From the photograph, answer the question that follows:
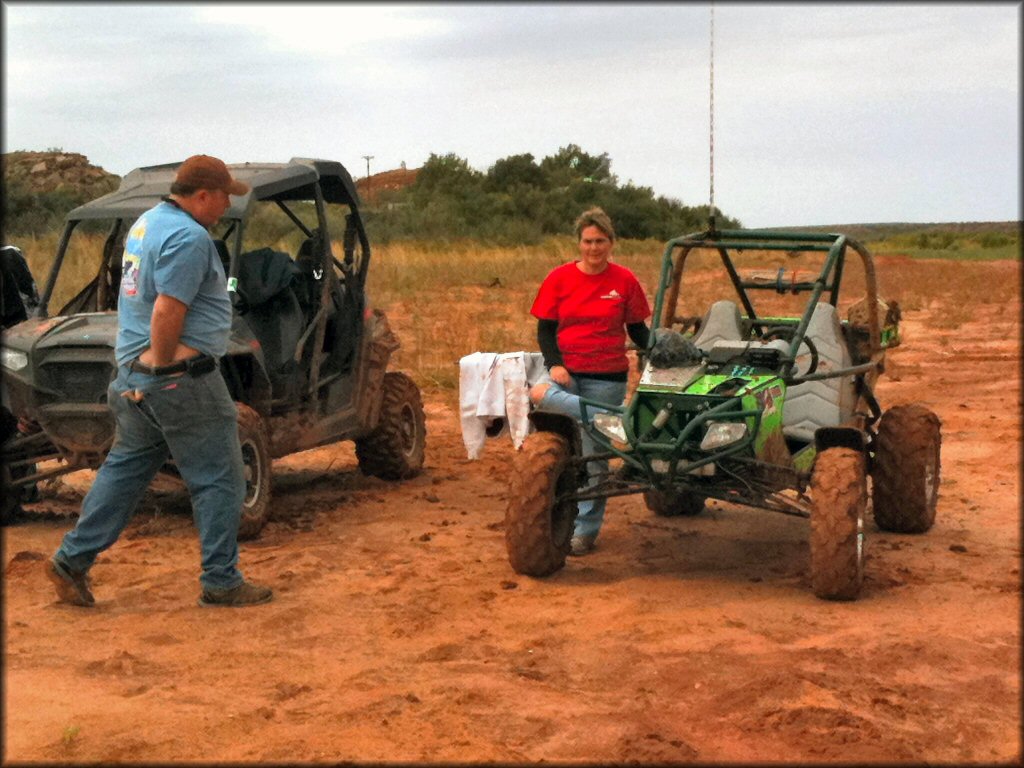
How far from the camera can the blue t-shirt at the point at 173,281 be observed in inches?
254

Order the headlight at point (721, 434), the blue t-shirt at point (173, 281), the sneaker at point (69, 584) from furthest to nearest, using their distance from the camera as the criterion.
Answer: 1. the headlight at point (721, 434)
2. the sneaker at point (69, 584)
3. the blue t-shirt at point (173, 281)

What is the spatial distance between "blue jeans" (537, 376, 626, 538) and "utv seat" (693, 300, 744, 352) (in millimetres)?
580

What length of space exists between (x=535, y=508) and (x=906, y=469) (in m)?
2.23

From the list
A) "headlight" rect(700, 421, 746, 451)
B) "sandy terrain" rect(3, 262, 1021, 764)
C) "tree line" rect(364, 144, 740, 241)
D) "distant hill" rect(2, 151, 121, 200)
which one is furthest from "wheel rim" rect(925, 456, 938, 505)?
"tree line" rect(364, 144, 740, 241)

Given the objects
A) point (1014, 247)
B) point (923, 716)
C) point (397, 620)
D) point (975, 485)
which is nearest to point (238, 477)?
point (397, 620)

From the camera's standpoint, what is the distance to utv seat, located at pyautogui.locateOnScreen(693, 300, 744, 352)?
834 cm

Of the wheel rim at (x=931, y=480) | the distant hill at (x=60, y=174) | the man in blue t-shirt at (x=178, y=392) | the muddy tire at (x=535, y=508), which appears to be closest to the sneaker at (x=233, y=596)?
the man in blue t-shirt at (x=178, y=392)

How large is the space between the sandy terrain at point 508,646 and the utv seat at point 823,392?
727 millimetres

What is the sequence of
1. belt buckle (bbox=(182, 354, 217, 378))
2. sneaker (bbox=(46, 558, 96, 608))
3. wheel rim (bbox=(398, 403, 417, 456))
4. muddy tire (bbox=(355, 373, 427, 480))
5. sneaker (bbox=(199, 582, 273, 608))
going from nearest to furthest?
belt buckle (bbox=(182, 354, 217, 378))
sneaker (bbox=(46, 558, 96, 608))
sneaker (bbox=(199, 582, 273, 608))
muddy tire (bbox=(355, 373, 427, 480))
wheel rim (bbox=(398, 403, 417, 456))

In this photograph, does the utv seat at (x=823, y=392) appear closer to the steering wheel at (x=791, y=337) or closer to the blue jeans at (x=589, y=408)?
the steering wheel at (x=791, y=337)

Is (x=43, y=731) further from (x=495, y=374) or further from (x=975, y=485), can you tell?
(x=975, y=485)

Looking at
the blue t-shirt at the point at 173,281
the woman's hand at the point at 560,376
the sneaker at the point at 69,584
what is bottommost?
the sneaker at the point at 69,584

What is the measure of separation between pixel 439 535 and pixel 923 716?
3793mm

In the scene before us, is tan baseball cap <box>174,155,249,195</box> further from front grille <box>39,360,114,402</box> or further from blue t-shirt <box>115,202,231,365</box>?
front grille <box>39,360,114,402</box>
